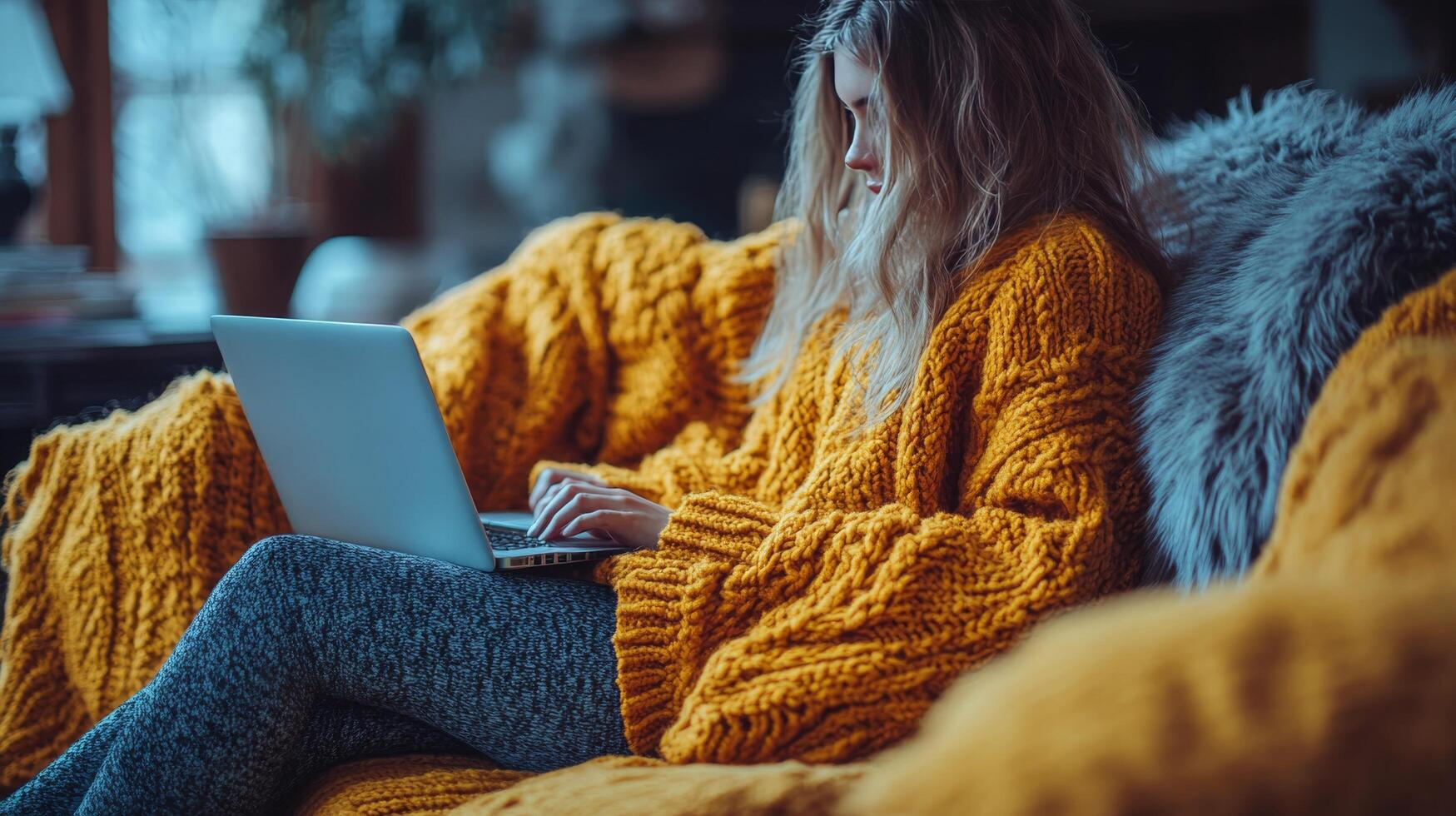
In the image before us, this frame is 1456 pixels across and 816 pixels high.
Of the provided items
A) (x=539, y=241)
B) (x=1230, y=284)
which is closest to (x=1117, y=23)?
(x=539, y=241)

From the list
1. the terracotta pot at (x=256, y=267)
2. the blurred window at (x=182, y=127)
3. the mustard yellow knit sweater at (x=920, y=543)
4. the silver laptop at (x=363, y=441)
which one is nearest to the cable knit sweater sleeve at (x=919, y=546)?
the mustard yellow knit sweater at (x=920, y=543)

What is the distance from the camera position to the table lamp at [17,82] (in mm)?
1854

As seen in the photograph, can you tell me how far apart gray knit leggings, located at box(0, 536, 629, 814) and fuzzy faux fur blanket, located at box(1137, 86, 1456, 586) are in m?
0.49

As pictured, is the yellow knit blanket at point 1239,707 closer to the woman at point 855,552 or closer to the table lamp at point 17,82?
the woman at point 855,552

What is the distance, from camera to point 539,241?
1510 mm

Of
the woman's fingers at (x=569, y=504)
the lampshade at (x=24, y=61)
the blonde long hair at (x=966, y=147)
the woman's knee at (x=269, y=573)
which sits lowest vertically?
the woman's knee at (x=269, y=573)

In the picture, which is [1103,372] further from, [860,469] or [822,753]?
[822,753]

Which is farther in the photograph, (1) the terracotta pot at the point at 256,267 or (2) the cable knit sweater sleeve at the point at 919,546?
(1) the terracotta pot at the point at 256,267

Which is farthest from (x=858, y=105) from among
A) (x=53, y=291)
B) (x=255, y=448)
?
(x=53, y=291)

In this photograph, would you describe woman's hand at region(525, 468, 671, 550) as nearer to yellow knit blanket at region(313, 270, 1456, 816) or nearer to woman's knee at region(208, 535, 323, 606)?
woman's knee at region(208, 535, 323, 606)

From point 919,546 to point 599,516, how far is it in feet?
1.03

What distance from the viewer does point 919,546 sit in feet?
2.92

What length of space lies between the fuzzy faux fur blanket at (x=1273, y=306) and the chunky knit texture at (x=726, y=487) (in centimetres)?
6

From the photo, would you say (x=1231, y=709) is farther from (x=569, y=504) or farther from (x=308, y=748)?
(x=308, y=748)
